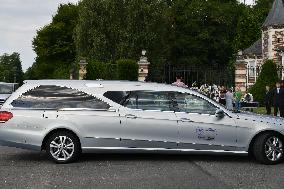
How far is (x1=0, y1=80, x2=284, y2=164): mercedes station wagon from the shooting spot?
11.1 m

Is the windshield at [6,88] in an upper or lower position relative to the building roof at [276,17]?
lower

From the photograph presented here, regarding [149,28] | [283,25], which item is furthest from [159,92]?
[283,25]

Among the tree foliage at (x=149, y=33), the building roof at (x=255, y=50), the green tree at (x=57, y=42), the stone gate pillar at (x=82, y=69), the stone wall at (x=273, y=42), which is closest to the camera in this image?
the stone gate pillar at (x=82, y=69)

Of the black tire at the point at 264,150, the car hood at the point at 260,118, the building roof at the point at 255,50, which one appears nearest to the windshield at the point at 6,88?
the car hood at the point at 260,118

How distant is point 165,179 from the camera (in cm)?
928

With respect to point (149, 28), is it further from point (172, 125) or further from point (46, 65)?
point (172, 125)

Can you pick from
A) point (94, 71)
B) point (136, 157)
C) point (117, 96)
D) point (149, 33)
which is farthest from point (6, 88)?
point (149, 33)

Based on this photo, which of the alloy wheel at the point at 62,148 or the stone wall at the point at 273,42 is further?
the stone wall at the point at 273,42

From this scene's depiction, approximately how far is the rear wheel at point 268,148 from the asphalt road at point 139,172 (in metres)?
0.17

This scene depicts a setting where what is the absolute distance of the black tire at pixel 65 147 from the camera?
11094 millimetres

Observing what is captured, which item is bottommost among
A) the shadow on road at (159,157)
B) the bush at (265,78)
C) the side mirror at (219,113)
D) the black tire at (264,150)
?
the shadow on road at (159,157)

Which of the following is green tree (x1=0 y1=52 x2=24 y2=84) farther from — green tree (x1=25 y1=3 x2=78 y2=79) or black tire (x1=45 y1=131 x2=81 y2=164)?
black tire (x1=45 y1=131 x2=81 y2=164)

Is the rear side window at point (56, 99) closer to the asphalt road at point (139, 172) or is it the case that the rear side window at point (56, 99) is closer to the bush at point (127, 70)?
the asphalt road at point (139, 172)

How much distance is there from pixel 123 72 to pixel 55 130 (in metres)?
27.2
